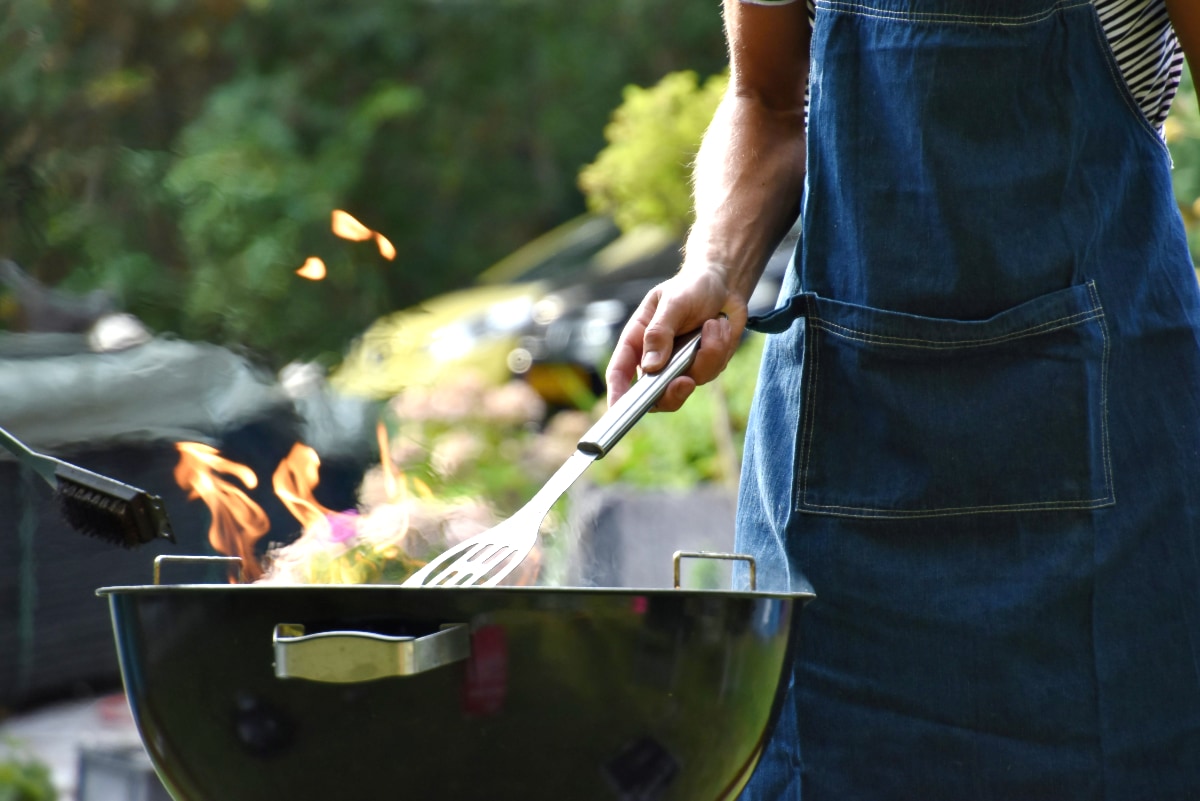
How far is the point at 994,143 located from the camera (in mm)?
964

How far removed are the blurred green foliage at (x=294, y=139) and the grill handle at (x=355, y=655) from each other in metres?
1.91

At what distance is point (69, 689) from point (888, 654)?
90.6 inches

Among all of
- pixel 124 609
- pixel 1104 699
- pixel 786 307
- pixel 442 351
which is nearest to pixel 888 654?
pixel 1104 699

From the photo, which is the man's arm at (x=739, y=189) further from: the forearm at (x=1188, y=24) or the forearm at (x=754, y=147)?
the forearm at (x=1188, y=24)

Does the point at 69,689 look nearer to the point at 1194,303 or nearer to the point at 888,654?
the point at 888,654

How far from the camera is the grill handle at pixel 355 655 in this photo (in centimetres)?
67

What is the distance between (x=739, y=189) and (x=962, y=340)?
251mm

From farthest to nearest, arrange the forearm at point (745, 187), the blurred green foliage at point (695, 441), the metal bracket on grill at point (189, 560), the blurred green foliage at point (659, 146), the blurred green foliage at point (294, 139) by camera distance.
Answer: the blurred green foliage at point (659, 146) → the blurred green foliage at point (695, 441) → the blurred green foliage at point (294, 139) → the forearm at point (745, 187) → the metal bracket on grill at point (189, 560)

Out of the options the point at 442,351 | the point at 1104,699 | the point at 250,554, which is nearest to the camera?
the point at 1104,699

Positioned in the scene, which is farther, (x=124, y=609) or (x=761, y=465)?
(x=761, y=465)

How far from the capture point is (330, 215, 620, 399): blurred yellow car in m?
2.54

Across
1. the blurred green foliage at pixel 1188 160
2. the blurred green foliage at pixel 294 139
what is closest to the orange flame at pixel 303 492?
the blurred green foliage at pixel 294 139

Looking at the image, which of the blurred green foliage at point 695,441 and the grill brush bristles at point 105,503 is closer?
the grill brush bristles at point 105,503

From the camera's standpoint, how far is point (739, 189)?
1104mm
